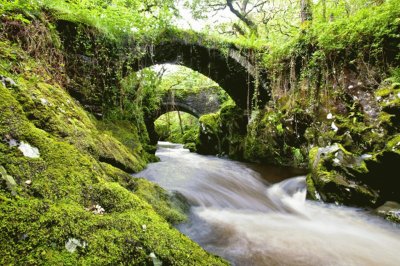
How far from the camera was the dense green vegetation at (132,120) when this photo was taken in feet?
4.70

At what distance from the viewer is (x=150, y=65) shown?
7715mm

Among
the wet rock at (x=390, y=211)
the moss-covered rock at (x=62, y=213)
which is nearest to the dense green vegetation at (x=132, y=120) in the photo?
the moss-covered rock at (x=62, y=213)

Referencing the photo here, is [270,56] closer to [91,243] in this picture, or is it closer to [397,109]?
[397,109]

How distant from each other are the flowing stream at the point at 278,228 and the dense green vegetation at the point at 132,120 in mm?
384

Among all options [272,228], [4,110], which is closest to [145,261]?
[4,110]

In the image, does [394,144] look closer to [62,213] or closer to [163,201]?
[163,201]

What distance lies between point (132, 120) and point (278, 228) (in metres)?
4.98

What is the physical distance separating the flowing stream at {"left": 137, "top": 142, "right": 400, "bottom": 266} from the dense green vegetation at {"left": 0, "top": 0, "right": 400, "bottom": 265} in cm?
38

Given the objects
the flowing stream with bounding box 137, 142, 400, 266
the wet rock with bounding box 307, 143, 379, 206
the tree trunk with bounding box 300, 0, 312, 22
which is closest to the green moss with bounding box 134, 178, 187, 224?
the flowing stream with bounding box 137, 142, 400, 266

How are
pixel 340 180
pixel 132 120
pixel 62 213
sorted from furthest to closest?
pixel 132 120, pixel 340 180, pixel 62 213

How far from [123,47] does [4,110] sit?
483 cm

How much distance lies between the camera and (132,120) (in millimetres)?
7027

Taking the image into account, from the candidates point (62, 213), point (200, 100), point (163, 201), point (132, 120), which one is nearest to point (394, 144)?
point (163, 201)

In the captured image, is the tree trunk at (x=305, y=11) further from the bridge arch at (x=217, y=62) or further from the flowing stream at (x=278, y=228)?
the flowing stream at (x=278, y=228)
